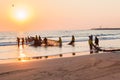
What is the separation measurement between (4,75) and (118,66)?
6.08 m

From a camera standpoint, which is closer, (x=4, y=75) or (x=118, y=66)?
(x=4, y=75)

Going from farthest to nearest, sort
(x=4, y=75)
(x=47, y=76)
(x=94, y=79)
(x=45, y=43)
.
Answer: (x=45, y=43) → (x=4, y=75) → (x=47, y=76) → (x=94, y=79)

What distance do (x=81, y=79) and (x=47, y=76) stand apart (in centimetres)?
168

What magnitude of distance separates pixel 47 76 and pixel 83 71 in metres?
2.02

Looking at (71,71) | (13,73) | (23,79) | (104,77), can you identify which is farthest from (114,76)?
(13,73)

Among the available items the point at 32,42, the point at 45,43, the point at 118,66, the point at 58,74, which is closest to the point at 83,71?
the point at 58,74

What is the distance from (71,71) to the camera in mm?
13156

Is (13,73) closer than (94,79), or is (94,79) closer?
(94,79)

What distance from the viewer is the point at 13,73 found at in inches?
519

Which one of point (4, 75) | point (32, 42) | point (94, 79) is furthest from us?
point (32, 42)

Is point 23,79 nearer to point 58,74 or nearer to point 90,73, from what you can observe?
point 58,74

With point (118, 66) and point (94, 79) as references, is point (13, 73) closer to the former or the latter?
point (94, 79)

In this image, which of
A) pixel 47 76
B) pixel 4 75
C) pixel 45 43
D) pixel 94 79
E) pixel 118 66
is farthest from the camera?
pixel 45 43

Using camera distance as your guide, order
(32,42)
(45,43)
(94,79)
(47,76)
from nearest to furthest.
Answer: (94,79) → (47,76) → (45,43) → (32,42)
